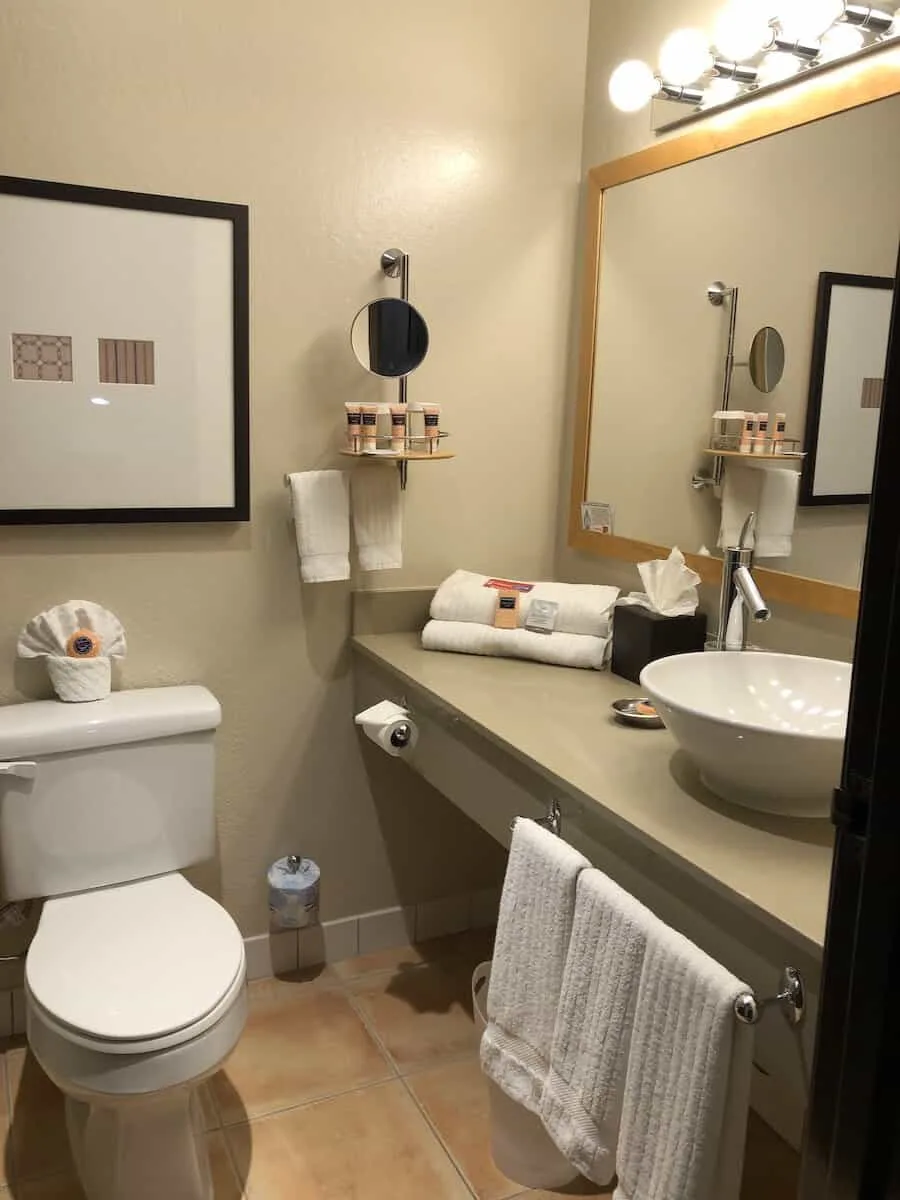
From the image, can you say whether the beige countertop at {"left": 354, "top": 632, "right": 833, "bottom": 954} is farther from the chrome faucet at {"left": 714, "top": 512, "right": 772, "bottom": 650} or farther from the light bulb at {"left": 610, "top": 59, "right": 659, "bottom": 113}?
the light bulb at {"left": 610, "top": 59, "right": 659, "bottom": 113}

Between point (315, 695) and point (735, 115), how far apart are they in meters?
1.51

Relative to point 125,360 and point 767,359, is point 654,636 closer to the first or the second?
point 767,359

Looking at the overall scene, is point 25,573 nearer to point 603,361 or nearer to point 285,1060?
point 285,1060

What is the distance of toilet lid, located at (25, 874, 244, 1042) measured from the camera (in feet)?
5.03

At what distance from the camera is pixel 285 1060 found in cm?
210

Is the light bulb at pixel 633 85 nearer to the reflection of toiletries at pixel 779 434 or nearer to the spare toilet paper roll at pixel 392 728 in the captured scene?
the reflection of toiletries at pixel 779 434

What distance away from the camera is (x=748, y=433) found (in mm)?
1882

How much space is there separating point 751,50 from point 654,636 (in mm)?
1085

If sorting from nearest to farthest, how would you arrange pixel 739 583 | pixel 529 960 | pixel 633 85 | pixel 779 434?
pixel 529 960 < pixel 739 583 < pixel 779 434 < pixel 633 85

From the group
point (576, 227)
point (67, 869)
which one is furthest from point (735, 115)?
point (67, 869)

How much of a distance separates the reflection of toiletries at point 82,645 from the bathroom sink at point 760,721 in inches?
44.5

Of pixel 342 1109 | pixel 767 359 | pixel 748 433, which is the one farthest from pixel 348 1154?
pixel 767 359

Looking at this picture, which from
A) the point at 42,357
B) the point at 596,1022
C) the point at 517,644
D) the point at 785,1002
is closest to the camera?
the point at 785,1002

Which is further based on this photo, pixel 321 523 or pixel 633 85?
pixel 321 523
